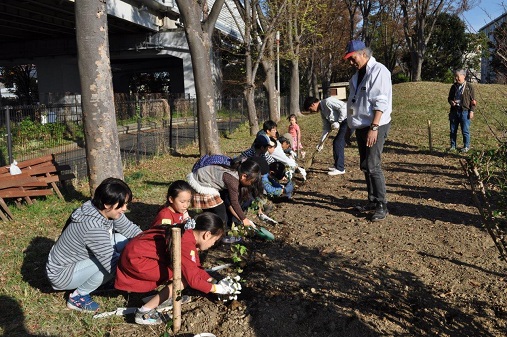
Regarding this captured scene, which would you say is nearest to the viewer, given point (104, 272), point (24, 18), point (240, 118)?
point (104, 272)

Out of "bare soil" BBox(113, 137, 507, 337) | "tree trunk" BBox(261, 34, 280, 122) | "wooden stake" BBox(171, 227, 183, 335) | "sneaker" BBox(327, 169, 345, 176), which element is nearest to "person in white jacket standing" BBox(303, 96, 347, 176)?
"sneaker" BBox(327, 169, 345, 176)

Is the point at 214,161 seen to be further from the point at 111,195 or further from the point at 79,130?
the point at 79,130

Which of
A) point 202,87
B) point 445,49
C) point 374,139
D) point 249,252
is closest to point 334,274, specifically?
point 249,252

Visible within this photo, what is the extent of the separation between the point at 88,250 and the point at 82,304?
385 mm

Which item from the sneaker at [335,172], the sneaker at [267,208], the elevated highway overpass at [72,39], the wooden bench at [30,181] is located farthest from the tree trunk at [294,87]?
the sneaker at [267,208]

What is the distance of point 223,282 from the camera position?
10.4 feet

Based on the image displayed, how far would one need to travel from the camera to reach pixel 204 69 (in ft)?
30.7

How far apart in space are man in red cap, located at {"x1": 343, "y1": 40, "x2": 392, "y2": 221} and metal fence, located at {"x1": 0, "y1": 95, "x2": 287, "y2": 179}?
4.82 meters

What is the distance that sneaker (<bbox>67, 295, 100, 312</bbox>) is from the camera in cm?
332

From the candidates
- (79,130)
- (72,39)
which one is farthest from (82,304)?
(72,39)

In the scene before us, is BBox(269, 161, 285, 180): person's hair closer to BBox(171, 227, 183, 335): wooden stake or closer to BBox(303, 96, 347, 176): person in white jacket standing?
BBox(303, 96, 347, 176): person in white jacket standing

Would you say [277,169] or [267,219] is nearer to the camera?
[267,219]

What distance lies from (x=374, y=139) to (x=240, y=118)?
558 inches

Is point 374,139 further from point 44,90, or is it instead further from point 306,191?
point 44,90
